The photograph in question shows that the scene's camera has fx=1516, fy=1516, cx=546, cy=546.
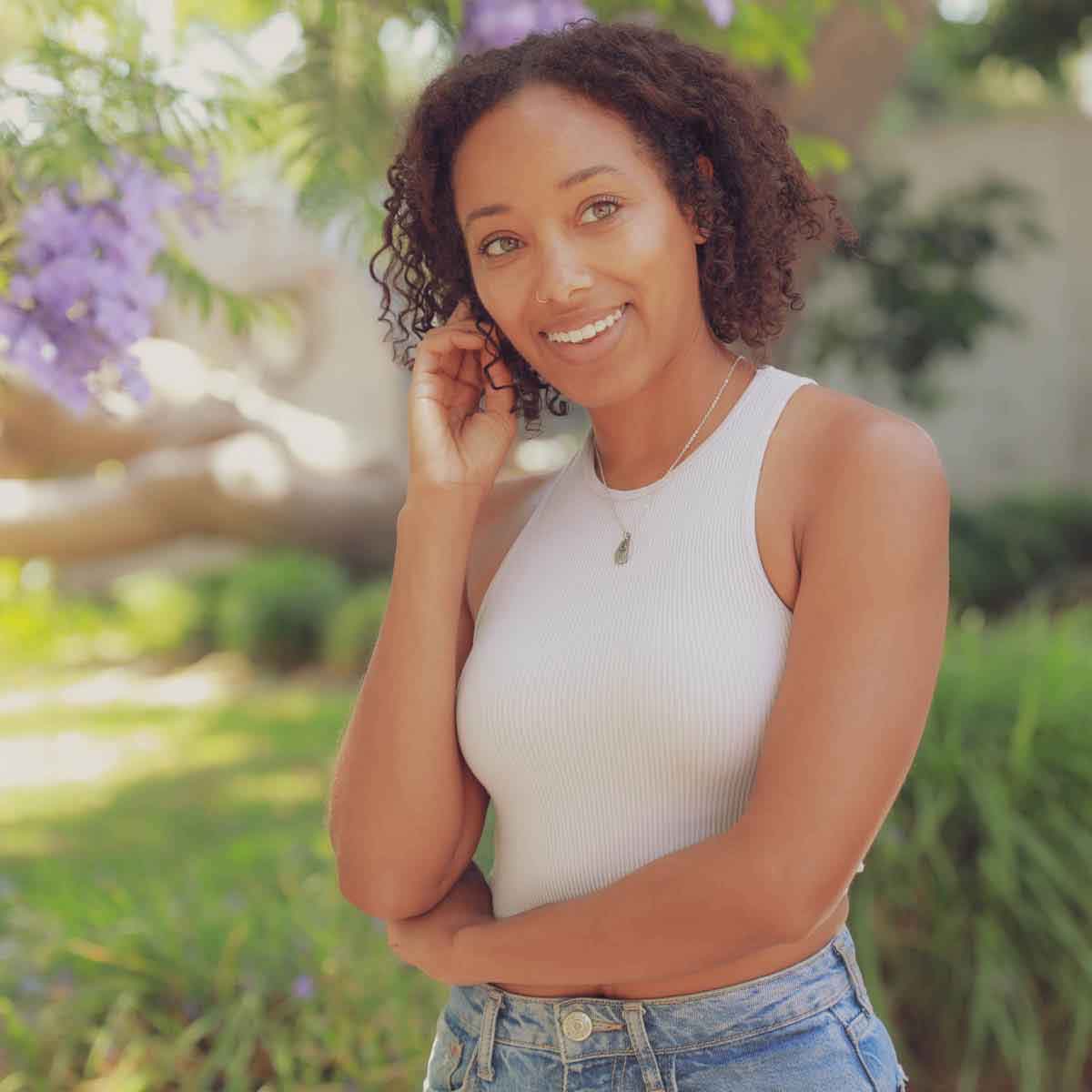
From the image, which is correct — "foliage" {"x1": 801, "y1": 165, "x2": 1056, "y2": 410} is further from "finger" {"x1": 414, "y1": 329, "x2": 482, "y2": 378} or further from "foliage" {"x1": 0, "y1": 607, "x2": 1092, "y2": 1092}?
"finger" {"x1": 414, "y1": 329, "x2": 482, "y2": 378}

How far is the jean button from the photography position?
5.90ft

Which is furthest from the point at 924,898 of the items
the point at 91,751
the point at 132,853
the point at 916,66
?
the point at 916,66

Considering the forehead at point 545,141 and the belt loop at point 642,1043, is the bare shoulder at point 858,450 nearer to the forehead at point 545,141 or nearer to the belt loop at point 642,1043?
the forehead at point 545,141

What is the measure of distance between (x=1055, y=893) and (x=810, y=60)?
110 inches

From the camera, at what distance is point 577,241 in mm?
1898

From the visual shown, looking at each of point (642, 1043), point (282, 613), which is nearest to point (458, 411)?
point (642, 1043)

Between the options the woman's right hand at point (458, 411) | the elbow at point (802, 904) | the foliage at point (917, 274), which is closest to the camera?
the elbow at point (802, 904)

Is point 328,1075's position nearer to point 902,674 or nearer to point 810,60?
point 902,674

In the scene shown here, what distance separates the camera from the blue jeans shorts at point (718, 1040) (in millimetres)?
1755

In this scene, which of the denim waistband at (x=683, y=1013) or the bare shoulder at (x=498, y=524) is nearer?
the denim waistband at (x=683, y=1013)

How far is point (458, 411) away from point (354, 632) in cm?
880

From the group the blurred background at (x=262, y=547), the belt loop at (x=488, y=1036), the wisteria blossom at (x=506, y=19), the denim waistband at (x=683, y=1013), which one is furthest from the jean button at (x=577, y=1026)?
the wisteria blossom at (x=506, y=19)

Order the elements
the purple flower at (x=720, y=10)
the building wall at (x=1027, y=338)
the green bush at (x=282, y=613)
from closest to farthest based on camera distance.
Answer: the purple flower at (x=720, y=10)
the green bush at (x=282, y=613)
the building wall at (x=1027, y=338)

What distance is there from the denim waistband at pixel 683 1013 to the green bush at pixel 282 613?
9.85 metres
